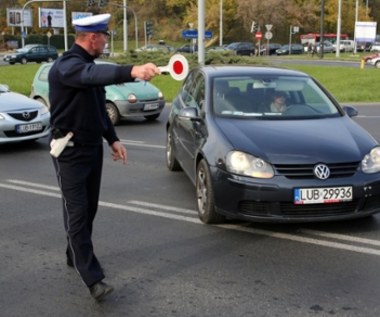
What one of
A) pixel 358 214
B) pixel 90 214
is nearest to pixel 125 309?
pixel 90 214

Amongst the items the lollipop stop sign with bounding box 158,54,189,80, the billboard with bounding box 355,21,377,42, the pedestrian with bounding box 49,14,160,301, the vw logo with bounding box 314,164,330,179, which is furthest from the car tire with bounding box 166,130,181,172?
the billboard with bounding box 355,21,377,42

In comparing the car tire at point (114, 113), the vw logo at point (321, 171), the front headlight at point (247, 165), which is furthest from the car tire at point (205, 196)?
the car tire at point (114, 113)

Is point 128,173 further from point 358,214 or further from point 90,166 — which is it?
point 90,166

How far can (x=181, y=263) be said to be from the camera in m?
4.68

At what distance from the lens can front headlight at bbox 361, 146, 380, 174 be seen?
524 cm

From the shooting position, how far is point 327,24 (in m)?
92.9

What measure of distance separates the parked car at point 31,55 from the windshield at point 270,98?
47.3 m

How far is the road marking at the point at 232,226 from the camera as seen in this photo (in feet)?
16.6

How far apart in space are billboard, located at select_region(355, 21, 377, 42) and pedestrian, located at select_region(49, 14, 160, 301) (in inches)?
2477

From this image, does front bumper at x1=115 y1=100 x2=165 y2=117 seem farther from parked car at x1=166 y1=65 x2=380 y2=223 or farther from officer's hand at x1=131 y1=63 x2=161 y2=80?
officer's hand at x1=131 y1=63 x2=161 y2=80

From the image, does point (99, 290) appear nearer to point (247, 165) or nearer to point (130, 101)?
point (247, 165)

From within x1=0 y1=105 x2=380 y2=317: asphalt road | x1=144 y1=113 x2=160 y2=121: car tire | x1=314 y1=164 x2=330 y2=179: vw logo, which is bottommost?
x1=144 y1=113 x2=160 y2=121: car tire

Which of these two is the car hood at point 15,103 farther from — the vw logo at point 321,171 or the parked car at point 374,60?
the parked car at point 374,60

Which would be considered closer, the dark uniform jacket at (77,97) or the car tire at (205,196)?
the dark uniform jacket at (77,97)
